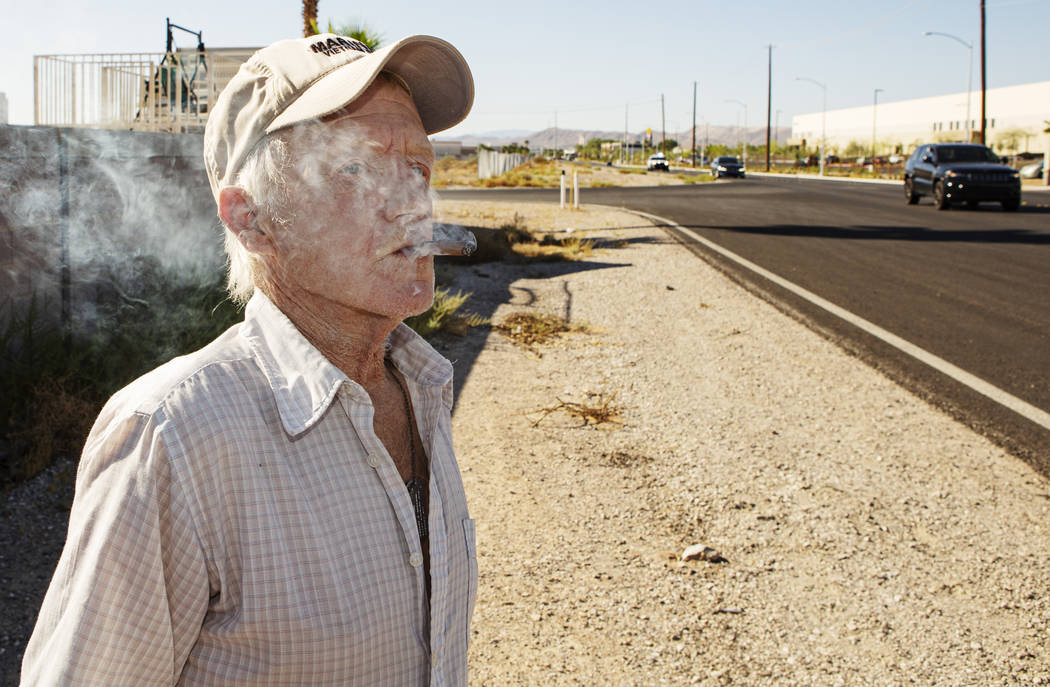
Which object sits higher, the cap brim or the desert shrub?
the cap brim

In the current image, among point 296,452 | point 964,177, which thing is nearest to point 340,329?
point 296,452

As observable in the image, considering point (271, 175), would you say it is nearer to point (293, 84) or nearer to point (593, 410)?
point (293, 84)

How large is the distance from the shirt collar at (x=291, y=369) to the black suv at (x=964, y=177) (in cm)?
2466

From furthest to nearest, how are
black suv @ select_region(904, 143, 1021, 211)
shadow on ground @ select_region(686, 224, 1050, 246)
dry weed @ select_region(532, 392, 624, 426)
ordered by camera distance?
black suv @ select_region(904, 143, 1021, 211) < shadow on ground @ select_region(686, 224, 1050, 246) < dry weed @ select_region(532, 392, 624, 426)

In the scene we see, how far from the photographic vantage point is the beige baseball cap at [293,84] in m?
1.44

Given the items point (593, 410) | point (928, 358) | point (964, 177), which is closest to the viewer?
point (593, 410)

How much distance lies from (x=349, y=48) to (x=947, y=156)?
2614 cm

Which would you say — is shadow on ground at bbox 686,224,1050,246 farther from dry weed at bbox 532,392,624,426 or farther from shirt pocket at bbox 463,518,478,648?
shirt pocket at bbox 463,518,478,648

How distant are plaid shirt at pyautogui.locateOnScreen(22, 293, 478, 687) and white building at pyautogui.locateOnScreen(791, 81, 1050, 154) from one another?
237 feet

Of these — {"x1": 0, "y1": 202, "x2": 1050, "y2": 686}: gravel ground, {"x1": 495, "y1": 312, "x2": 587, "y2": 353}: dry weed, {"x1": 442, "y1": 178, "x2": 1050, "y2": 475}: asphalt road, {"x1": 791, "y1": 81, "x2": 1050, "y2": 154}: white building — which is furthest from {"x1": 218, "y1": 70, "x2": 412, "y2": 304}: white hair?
{"x1": 791, "y1": 81, "x2": 1050, "y2": 154}: white building

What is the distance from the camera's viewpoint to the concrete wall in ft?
18.1

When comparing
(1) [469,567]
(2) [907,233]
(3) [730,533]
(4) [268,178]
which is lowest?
(3) [730,533]

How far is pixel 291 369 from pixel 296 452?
15 centimetres

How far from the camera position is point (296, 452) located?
1.35 meters
